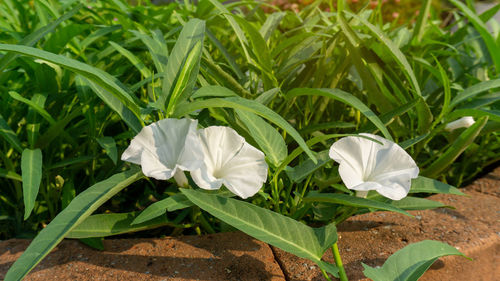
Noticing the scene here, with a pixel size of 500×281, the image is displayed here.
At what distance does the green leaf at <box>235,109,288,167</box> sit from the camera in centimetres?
73

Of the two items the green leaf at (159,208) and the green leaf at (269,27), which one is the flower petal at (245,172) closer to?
the green leaf at (159,208)

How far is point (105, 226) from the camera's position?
751 mm

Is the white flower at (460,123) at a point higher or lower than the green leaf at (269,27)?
lower

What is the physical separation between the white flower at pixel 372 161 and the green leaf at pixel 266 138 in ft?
0.30

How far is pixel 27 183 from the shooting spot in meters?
0.74

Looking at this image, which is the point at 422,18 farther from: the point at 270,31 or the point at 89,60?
the point at 89,60

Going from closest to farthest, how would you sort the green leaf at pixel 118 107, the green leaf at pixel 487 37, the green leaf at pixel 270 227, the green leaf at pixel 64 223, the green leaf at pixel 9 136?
the green leaf at pixel 64 223, the green leaf at pixel 270 227, the green leaf at pixel 118 107, the green leaf at pixel 9 136, the green leaf at pixel 487 37

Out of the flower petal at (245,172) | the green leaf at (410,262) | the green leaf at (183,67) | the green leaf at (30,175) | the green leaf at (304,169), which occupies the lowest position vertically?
the green leaf at (410,262)

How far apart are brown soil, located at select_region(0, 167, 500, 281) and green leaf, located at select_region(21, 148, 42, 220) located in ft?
0.47

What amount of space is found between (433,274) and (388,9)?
500 centimetres

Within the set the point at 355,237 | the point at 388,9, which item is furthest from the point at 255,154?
the point at 388,9

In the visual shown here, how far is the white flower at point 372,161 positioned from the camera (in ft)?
2.23

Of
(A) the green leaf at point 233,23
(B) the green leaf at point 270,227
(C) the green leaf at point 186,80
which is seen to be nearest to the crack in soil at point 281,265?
(B) the green leaf at point 270,227

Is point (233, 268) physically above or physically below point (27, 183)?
below
